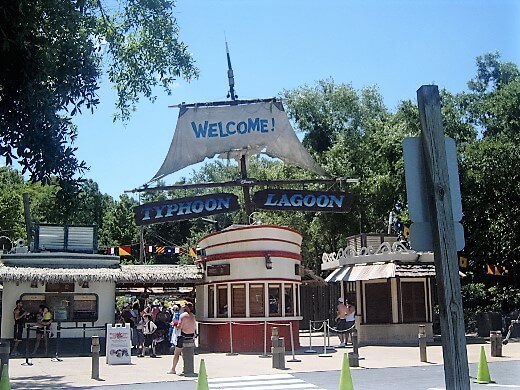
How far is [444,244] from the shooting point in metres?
5.63

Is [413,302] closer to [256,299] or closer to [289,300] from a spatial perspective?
[289,300]

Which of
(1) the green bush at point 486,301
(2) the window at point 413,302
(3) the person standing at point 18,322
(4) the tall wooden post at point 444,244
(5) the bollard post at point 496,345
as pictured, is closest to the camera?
(4) the tall wooden post at point 444,244

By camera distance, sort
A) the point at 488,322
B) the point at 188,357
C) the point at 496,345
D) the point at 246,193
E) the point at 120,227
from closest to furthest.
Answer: the point at 188,357, the point at 496,345, the point at 246,193, the point at 488,322, the point at 120,227

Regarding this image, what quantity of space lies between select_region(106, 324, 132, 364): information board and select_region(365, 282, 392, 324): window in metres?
9.96

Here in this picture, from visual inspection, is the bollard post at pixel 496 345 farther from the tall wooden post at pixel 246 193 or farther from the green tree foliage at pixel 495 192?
the green tree foliage at pixel 495 192

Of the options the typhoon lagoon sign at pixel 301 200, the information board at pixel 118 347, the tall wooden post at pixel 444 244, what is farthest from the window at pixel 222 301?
the tall wooden post at pixel 444 244

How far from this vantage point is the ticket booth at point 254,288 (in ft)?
69.7

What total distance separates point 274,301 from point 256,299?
59cm

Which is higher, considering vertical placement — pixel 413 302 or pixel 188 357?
pixel 413 302

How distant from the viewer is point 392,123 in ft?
122

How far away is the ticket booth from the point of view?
69.7 feet

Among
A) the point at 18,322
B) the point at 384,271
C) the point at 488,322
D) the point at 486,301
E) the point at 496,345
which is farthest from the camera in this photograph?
the point at 486,301

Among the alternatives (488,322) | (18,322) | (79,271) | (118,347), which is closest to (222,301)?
(118,347)

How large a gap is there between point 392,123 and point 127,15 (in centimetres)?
2661
